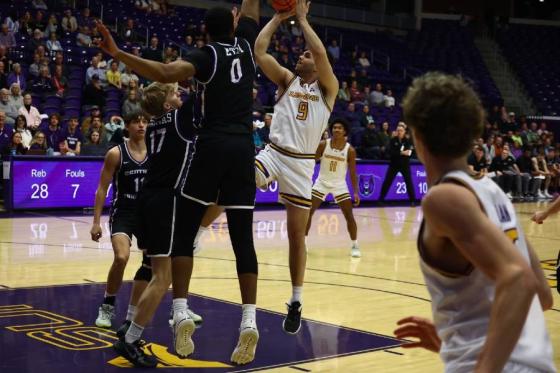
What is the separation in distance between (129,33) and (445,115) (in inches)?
710

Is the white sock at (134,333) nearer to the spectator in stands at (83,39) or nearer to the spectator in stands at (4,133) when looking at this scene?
the spectator in stands at (4,133)

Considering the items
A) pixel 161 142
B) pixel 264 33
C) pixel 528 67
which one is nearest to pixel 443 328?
pixel 161 142

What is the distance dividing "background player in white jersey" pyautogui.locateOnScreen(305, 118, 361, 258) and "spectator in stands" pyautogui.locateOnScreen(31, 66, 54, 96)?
732 cm

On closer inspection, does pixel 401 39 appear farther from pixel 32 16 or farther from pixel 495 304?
pixel 495 304

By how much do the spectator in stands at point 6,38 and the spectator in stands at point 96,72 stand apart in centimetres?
168

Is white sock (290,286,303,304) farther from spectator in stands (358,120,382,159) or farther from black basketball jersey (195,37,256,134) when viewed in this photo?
spectator in stands (358,120,382,159)

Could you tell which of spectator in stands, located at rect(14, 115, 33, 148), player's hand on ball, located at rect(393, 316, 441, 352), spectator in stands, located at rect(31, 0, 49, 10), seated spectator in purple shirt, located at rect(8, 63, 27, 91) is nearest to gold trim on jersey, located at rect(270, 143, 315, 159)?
player's hand on ball, located at rect(393, 316, 441, 352)

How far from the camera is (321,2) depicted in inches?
1193

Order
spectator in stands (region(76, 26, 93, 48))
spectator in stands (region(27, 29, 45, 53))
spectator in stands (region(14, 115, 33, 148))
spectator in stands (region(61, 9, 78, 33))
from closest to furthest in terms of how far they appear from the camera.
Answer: spectator in stands (region(14, 115, 33, 148)) < spectator in stands (region(27, 29, 45, 53)) < spectator in stands (region(76, 26, 93, 48)) < spectator in stands (region(61, 9, 78, 33))

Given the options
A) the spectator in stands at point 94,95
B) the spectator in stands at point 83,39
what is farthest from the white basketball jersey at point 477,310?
the spectator in stands at point 83,39

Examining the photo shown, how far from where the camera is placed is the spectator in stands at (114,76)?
17.3 m

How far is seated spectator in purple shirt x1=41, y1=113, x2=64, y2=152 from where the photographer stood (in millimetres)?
14969

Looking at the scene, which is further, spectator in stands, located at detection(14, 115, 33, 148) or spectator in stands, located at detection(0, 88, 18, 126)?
spectator in stands, located at detection(0, 88, 18, 126)

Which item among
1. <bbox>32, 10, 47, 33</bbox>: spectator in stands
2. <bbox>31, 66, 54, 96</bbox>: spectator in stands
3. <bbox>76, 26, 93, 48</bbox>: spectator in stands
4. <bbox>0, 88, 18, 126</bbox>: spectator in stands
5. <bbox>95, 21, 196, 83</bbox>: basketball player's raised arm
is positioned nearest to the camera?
<bbox>95, 21, 196, 83</bbox>: basketball player's raised arm
